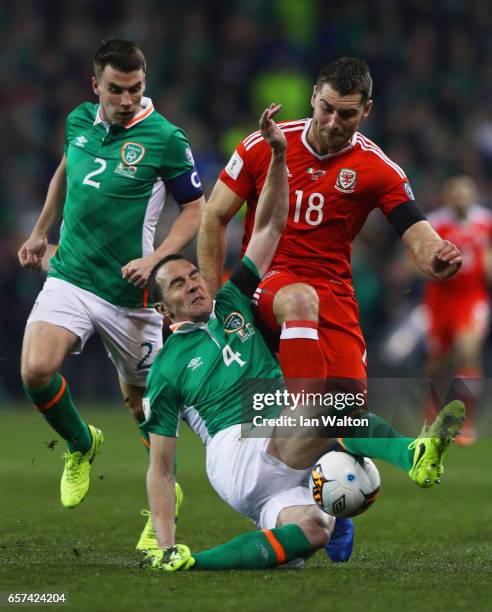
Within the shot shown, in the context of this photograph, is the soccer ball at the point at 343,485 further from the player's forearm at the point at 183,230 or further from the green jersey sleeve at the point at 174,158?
the green jersey sleeve at the point at 174,158

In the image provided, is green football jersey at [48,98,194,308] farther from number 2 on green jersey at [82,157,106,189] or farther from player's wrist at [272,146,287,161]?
player's wrist at [272,146,287,161]

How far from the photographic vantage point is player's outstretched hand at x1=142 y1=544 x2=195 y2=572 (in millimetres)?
5199

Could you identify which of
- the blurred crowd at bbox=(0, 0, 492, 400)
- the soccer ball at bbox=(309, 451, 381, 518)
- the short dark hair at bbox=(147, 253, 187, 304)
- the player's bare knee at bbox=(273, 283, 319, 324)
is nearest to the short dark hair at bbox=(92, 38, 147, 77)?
the short dark hair at bbox=(147, 253, 187, 304)

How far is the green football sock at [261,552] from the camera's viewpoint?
5.26m

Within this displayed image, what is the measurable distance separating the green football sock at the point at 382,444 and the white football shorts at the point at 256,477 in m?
0.29

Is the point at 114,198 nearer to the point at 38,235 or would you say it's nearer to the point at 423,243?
the point at 38,235

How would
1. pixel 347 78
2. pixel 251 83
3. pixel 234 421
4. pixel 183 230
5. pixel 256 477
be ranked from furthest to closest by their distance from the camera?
pixel 251 83 → pixel 183 230 → pixel 347 78 → pixel 234 421 → pixel 256 477

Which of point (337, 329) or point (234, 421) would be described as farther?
point (337, 329)

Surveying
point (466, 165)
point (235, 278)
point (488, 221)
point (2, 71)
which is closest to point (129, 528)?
point (235, 278)

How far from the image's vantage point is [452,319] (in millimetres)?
12266

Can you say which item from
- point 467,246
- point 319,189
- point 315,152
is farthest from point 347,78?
point 467,246

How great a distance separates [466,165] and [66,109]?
4798 mm

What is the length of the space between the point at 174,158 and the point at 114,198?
380 millimetres

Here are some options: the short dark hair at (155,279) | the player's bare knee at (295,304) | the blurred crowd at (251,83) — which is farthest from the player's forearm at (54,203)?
the blurred crowd at (251,83)
